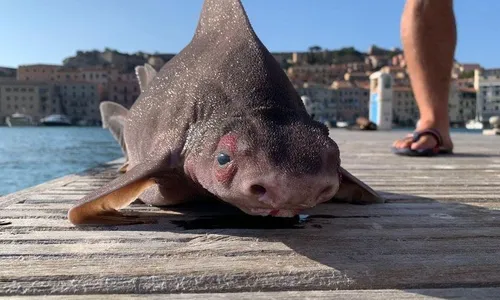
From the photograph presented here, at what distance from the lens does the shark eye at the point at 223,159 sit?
179cm

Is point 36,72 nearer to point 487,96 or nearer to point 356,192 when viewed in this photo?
point 487,96

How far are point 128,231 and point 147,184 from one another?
0.92ft

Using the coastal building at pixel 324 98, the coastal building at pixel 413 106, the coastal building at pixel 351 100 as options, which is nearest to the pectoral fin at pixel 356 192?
the coastal building at pixel 324 98

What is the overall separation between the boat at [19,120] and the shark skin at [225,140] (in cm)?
7251

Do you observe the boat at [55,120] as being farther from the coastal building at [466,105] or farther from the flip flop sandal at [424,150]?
the flip flop sandal at [424,150]

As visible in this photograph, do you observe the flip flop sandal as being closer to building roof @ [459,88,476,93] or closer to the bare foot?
the bare foot

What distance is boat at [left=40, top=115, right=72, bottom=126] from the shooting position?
71.4 meters

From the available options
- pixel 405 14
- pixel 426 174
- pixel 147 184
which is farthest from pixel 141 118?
pixel 405 14

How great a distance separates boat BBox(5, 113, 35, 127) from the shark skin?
72.5m

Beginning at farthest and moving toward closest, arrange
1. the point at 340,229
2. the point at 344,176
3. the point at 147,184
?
1. the point at 344,176
2. the point at 147,184
3. the point at 340,229

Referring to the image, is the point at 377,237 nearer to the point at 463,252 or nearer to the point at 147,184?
the point at 463,252

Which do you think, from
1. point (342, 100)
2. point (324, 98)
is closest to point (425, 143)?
point (324, 98)

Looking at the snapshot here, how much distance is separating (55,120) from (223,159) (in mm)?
74975

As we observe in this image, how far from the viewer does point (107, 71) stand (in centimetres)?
8506
